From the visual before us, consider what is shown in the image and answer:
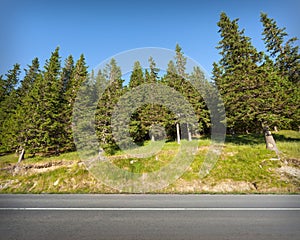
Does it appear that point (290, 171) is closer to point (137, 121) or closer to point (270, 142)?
point (270, 142)

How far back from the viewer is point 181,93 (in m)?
22.5

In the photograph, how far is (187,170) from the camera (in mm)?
11648

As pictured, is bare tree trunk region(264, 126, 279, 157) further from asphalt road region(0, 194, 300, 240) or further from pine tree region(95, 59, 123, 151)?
pine tree region(95, 59, 123, 151)

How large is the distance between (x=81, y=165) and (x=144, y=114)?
1098 cm

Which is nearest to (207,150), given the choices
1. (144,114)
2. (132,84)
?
(144,114)

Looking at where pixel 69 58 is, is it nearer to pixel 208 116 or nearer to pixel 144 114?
pixel 144 114

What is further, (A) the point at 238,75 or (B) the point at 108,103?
(B) the point at 108,103

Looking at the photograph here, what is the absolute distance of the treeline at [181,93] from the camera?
523 inches

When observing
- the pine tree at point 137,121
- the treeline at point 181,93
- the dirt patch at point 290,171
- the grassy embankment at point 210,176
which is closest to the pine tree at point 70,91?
the treeline at point 181,93

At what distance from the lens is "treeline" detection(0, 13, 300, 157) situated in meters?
13.3

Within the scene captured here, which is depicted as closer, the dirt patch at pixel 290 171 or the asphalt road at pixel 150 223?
the asphalt road at pixel 150 223

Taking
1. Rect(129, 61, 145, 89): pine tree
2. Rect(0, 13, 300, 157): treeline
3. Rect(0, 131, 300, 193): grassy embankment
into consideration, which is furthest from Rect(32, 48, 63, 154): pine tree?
Rect(129, 61, 145, 89): pine tree

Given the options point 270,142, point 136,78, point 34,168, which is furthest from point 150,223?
point 136,78

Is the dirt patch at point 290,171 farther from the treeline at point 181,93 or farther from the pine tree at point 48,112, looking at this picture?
the pine tree at point 48,112
